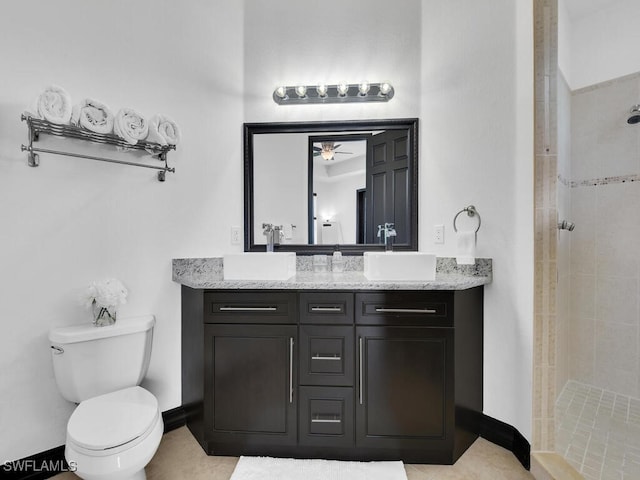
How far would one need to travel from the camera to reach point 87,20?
165cm

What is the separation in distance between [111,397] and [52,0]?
76.3 inches

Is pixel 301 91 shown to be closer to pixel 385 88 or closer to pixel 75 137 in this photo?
pixel 385 88

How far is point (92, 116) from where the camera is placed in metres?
1.53

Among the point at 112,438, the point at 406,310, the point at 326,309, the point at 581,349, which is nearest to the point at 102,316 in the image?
the point at 112,438

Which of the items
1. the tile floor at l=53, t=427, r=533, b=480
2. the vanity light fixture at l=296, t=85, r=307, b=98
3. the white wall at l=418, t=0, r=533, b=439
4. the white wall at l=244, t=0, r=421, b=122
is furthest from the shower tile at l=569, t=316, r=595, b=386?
the vanity light fixture at l=296, t=85, r=307, b=98

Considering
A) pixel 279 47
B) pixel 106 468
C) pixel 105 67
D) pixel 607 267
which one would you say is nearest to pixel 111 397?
pixel 106 468

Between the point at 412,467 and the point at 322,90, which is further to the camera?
the point at 322,90

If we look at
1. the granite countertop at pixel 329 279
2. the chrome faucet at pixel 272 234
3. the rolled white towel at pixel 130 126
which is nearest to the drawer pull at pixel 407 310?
the granite countertop at pixel 329 279

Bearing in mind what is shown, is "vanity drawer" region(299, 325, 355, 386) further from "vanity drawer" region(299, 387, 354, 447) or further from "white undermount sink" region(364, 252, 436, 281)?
"white undermount sink" region(364, 252, 436, 281)

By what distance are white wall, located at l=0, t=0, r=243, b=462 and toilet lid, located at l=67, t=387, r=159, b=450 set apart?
0.38m

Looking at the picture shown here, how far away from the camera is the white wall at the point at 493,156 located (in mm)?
1677

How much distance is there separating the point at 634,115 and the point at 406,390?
83.9 inches

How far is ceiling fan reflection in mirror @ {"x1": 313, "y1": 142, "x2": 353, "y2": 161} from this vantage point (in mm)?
2248

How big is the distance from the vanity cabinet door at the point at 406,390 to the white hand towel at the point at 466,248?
1.50 ft
